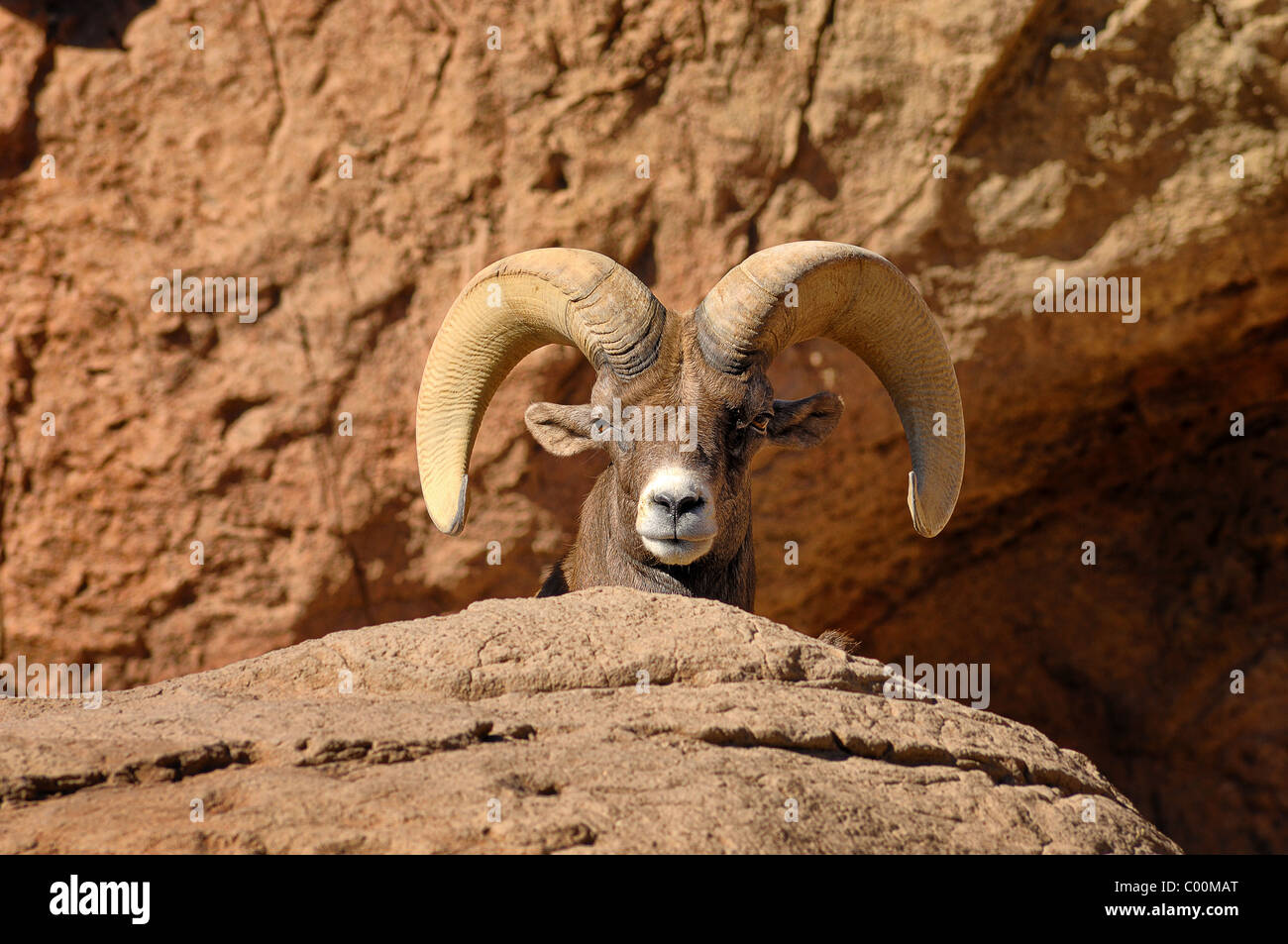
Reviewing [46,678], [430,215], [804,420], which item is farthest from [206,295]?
[804,420]

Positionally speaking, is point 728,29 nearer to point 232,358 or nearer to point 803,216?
point 803,216

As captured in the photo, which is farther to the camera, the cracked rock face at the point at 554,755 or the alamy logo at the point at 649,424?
the alamy logo at the point at 649,424

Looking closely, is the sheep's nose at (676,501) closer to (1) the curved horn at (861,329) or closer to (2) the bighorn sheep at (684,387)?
(2) the bighorn sheep at (684,387)

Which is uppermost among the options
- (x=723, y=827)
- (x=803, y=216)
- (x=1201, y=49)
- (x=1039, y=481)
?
(x=1201, y=49)

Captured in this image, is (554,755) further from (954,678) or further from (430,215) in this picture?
(954,678)

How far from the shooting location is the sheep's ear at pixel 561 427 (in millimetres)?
6691

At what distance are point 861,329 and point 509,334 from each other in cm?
201

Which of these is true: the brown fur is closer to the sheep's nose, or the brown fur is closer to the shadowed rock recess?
the sheep's nose

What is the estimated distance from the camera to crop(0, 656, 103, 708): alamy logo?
27.3 ft

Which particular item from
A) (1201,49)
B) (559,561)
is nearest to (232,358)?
(559,561)

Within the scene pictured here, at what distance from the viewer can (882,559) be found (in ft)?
31.6

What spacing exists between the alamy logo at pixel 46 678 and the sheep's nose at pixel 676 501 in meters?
4.90

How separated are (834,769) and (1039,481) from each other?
21.1 ft
